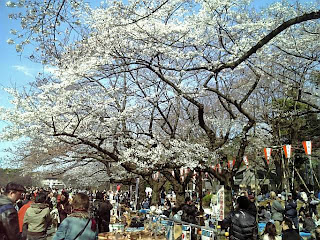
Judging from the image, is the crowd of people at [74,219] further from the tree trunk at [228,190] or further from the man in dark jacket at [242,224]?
the tree trunk at [228,190]

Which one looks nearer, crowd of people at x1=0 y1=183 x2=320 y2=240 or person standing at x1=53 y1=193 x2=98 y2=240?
crowd of people at x1=0 y1=183 x2=320 y2=240

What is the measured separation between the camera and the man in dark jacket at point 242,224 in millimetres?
4621

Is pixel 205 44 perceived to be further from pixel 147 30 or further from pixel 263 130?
pixel 263 130

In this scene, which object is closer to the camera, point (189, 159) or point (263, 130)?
point (189, 159)

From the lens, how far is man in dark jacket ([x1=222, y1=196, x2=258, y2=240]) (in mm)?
4621

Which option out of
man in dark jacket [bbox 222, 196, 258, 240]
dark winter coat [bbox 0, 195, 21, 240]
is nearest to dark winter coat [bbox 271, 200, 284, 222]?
man in dark jacket [bbox 222, 196, 258, 240]

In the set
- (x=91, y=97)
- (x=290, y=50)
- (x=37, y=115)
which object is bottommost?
(x=37, y=115)

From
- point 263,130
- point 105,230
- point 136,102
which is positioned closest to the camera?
point 105,230

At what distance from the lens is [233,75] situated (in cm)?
1451

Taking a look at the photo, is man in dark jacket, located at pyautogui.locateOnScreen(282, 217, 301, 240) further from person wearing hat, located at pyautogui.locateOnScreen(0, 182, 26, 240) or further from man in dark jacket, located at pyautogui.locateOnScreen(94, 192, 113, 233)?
person wearing hat, located at pyautogui.locateOnScreen(0, 182, 26, 240)

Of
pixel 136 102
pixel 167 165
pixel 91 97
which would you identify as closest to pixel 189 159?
pixel 167 165

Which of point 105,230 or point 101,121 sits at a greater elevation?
point 101,121

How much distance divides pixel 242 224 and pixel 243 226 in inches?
1.3

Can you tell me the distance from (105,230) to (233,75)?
32.7 ft
